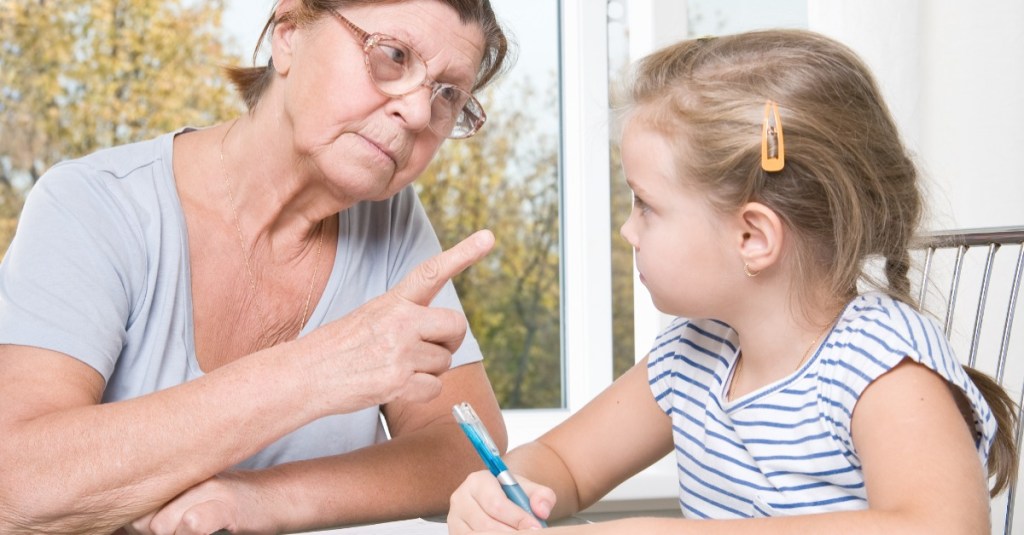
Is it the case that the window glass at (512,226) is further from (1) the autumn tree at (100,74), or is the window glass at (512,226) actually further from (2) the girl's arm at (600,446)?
(2) the girl's arm at (600,446)

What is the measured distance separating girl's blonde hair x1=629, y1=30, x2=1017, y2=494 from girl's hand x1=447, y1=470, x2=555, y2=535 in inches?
14.5

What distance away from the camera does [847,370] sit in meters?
1.07

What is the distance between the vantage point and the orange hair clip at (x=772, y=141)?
3.57 ft

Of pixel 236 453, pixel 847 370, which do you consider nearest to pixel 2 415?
pixel 236 453

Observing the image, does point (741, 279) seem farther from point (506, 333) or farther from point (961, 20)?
point (506, 333)

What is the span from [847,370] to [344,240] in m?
0.82

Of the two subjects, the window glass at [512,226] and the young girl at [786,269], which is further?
the window glass at [512,226]

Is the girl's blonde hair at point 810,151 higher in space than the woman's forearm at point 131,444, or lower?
higher

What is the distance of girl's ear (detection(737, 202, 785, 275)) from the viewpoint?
1140 mm

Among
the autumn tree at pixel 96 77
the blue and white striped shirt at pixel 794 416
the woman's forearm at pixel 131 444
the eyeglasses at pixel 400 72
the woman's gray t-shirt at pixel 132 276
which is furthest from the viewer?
the autumn tree at pixel 96 77

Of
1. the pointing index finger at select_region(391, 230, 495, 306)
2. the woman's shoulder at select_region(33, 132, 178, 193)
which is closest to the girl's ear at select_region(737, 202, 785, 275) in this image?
the pointing index finger at select_region(391, 230, 495, 306)

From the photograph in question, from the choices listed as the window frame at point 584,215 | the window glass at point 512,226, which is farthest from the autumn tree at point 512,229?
the window frame at point 584,215

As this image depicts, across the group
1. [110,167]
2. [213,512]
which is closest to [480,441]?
[213,512]

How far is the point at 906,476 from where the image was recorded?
0.96 m
